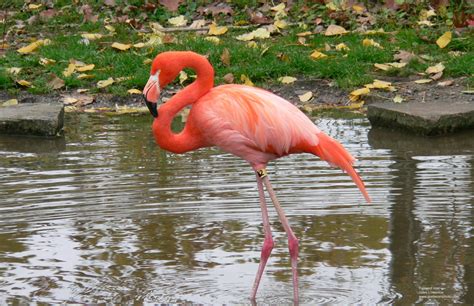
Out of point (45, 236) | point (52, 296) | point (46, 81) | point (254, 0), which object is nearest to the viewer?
point (52, 296)

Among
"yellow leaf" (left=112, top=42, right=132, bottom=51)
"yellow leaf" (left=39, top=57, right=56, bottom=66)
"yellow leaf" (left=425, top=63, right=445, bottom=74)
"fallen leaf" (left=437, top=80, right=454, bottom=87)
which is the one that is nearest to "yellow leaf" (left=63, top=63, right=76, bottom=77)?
"yellow leaf" (left=39, top=57, right=56, bottom=66)

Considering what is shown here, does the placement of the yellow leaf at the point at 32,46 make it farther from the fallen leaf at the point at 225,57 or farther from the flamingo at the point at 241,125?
the flamingo at the point at 241,125

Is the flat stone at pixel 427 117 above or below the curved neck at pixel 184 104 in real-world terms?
below

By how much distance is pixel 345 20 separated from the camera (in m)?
12.8

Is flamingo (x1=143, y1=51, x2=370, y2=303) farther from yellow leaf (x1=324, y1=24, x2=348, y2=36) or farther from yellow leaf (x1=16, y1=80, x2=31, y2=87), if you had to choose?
yellow leaf (x1=324, y1=24, x2=348, y2=36)

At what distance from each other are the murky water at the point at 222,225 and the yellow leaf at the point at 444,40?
9.87 ft

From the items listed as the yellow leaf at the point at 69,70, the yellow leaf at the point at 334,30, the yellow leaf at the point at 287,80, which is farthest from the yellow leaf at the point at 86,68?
the yellow leaf at the point at 334,30

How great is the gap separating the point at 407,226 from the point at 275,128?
134 cm

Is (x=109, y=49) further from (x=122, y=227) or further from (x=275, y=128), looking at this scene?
(x=275, y=128)

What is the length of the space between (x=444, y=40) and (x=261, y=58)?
1.97m

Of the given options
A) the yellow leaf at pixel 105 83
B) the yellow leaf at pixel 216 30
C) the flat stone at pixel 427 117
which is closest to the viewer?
the flat stone at pixel 427 117

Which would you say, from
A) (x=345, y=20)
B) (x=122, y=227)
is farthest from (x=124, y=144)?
(x=345, y=20)

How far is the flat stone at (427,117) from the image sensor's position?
875 cm

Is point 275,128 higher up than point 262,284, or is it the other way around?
point 275,128
